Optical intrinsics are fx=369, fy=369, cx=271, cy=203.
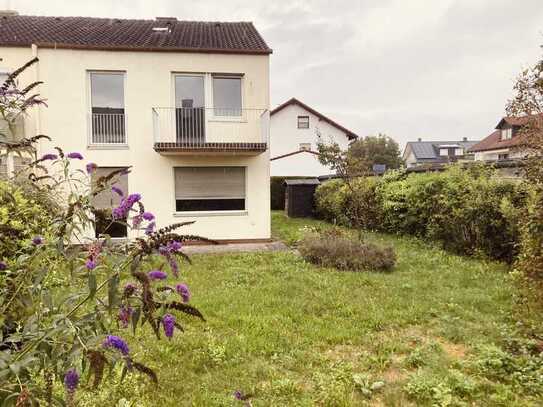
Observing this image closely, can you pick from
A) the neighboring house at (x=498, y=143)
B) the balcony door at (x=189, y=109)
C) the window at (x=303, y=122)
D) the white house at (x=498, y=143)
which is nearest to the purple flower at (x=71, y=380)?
the balcony door at (x=189, y=109)

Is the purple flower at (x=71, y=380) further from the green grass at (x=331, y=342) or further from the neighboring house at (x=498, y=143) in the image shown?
the neighboring house at (x=498, y=143)

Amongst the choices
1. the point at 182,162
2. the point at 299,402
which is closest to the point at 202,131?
the point at 182,162

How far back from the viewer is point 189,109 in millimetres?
11773

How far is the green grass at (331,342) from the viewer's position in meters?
3.33

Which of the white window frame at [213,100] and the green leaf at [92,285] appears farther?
the white window frame at [213,100]

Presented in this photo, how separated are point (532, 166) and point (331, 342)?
388 centimetres

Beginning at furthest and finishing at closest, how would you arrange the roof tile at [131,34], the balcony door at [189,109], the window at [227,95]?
the window at [227,95] → the balcony door at [189,109] → the roof tile at [131,34]

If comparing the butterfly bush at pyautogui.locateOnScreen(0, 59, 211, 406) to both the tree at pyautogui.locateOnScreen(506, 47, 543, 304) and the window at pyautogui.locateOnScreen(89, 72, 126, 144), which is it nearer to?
the tree at pyautogui.locateOnScreen(506, 47, 543, 304)

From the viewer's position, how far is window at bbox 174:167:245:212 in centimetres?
1206

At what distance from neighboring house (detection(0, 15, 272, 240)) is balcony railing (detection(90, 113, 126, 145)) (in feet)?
0.10

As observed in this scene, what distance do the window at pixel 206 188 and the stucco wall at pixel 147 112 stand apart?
24 cm

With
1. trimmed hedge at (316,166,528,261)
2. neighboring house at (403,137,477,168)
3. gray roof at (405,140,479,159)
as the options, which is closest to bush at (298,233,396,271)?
trimmed hedge at (316,166,528,261)

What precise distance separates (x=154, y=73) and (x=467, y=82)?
51.2 ft

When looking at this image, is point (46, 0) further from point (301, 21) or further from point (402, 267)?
point (402, 267)
